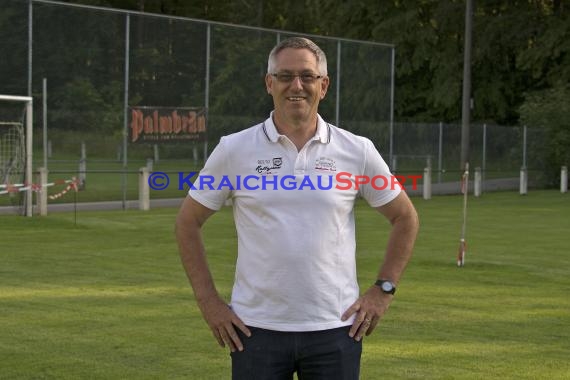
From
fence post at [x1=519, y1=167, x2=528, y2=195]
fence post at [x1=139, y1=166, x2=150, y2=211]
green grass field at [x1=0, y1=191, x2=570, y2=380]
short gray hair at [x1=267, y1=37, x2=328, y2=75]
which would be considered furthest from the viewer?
fence post at [x1=519, y1=167, x2=528, y2=195]

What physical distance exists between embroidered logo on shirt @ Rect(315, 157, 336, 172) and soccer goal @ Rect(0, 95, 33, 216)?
20443 millimetres

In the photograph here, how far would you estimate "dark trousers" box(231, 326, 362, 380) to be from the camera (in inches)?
189

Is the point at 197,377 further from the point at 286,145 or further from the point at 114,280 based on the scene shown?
the point at 114,280

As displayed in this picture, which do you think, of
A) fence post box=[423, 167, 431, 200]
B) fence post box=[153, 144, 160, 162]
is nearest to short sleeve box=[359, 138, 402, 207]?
fence post box=[153, 144, 160, 162]

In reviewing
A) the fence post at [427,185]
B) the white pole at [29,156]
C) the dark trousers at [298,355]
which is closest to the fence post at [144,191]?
the white pole at [29,156]

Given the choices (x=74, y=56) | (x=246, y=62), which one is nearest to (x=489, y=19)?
(x=246, y=62)

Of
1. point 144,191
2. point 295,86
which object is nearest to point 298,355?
point 295,86

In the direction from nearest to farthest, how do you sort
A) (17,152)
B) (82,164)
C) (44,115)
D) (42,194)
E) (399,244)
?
1. (399,244)
2. (17,152)
3. (42,194)
4. (44,115)
5. (82,164)

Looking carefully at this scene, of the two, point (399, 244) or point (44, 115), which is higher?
point (44, 115)

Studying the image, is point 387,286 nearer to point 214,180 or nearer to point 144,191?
point 214,180

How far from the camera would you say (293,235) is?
15.6 feet

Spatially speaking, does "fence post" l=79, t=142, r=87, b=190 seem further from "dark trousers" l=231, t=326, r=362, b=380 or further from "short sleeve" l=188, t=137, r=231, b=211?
"dark trousers" l=231, t=326, r=362, b=380

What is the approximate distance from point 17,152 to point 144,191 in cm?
429

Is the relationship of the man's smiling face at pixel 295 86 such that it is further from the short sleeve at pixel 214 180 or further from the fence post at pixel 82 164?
the fence post at pixel 82 164
